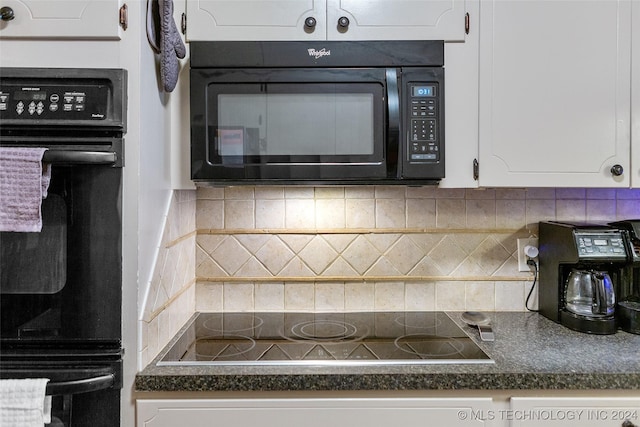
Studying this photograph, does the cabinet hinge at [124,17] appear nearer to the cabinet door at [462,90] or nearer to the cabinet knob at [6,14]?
the cabinet knob at [6,14]

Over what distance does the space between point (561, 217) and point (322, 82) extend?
105 centimetres

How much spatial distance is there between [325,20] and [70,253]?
0.95 metres

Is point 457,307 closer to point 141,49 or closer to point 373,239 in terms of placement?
point 373,239

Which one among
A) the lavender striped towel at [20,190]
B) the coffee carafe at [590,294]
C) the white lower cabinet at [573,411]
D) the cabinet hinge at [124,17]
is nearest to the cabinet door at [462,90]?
the coffee carafe at [590,294]

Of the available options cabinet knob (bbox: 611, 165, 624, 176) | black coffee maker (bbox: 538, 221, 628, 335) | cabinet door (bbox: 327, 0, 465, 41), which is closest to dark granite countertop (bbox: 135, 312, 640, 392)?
black coffee maker (bbox: 538, 221, 628, 335)

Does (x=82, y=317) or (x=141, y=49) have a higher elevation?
(x=141, y=49)

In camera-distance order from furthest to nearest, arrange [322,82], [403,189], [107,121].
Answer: [403,189] < [322,82] < [107,121]

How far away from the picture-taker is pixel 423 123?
1.34 metres

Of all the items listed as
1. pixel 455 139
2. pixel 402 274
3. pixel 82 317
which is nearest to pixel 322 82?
pixel 455 139

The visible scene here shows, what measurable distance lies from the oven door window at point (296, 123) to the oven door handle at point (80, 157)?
1.08 feet

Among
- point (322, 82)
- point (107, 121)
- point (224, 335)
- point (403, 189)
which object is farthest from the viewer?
point (403, 189)

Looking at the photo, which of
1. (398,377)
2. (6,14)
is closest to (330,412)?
(398,377)

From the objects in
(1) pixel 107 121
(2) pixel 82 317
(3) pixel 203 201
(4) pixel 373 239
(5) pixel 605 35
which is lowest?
(2) pixel 82 317

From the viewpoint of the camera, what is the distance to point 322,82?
1338 mm
